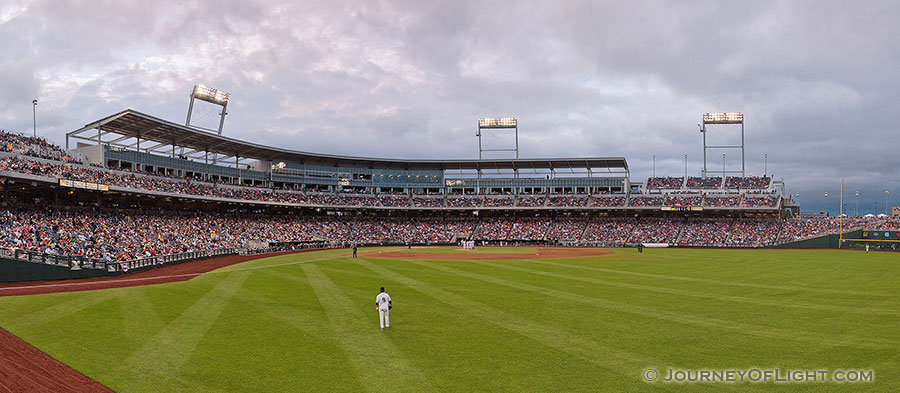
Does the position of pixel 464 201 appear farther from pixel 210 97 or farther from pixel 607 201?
pixel 210 97

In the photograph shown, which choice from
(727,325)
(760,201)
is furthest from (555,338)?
(760,201)

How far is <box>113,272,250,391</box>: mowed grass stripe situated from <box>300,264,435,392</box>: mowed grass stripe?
3474 millimetres

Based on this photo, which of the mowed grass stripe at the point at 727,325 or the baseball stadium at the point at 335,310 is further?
the mowed grass stripe at the point at 727,325

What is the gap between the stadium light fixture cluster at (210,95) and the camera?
6209 cm

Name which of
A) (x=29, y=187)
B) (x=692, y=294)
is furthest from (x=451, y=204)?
(x=692, y=294)

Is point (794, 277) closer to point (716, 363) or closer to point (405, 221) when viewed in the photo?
point (716, 363)

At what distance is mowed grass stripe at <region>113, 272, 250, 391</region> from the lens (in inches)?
382

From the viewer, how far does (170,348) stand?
11.7 metres

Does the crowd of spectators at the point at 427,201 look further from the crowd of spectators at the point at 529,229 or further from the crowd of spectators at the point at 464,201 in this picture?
the crowd of spectators at the point at 529,229

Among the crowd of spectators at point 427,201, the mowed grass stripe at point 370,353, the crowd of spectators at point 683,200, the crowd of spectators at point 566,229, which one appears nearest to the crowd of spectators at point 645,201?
the crowd of spectators at point 683,200

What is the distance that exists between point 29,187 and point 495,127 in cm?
6745

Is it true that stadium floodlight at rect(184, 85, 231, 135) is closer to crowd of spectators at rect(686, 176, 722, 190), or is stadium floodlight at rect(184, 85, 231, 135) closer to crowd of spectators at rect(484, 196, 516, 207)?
crowd of spectators at rect(484, 196, 516, 207)

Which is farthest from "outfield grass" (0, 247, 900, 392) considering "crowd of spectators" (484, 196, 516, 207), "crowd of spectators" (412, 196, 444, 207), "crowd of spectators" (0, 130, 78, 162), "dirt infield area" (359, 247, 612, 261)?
"crowd of spectators" (412, 196, 444, 207)

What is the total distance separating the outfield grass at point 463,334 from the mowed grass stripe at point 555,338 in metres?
0.06
